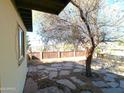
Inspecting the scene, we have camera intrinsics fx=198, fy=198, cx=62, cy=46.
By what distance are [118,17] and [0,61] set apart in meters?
7.52

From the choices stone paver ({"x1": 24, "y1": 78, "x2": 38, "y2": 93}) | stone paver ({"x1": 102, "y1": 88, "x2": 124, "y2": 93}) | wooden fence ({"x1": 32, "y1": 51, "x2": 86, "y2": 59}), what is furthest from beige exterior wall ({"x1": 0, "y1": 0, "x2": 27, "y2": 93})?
wooden fence ({"x1": 32, "y1": 51, "x2": 86, "y2": 59})

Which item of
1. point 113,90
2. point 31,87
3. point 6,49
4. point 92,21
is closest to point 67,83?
point 31,87

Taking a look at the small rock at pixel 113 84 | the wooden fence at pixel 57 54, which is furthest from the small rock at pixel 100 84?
the wooden fence at pixel 57 54

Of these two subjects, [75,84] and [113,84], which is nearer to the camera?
[75,84]

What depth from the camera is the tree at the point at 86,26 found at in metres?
8.84

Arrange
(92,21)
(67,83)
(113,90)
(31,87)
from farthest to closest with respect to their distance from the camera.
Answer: (92,21), (67,83), (113,90), (31,87)

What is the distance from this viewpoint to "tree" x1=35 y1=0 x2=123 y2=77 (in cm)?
884

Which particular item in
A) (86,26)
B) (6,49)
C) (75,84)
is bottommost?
(75,84)

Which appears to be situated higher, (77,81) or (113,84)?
(77,81)

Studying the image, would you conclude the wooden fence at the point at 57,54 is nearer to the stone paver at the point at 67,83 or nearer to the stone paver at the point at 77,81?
the stone paver at the point at 77,81

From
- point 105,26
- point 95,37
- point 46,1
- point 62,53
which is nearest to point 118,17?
point 105,26

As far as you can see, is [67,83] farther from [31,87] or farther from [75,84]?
[31,87]

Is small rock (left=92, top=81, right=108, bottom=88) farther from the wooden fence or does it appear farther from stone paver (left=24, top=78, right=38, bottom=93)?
the wooden fence

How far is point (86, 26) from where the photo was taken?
29.7ft
